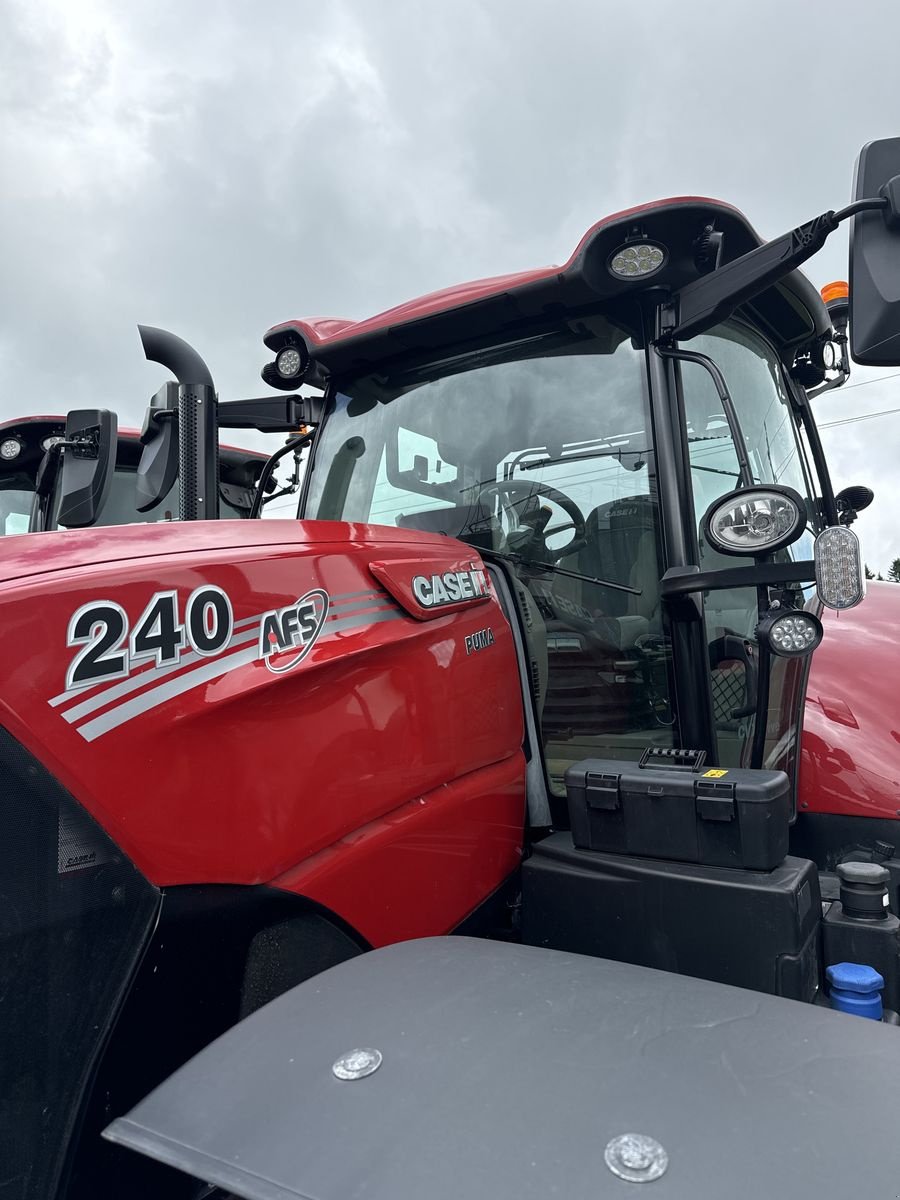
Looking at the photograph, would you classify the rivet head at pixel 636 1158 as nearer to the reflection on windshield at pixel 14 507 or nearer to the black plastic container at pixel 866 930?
the black plastic container at pixel 866 930

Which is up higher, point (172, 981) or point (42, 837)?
point (42, 837)

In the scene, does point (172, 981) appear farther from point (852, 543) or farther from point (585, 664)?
point (852, 543)

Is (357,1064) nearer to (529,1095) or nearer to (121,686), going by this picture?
(529,1095)

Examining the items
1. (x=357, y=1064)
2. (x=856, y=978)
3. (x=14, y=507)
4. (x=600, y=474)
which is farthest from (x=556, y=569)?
(x=14, y=507)

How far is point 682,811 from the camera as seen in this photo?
1635 millimetres

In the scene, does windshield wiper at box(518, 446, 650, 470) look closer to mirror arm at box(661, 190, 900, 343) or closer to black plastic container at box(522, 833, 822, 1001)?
mirror arm at box(661, 190, 900, 343)

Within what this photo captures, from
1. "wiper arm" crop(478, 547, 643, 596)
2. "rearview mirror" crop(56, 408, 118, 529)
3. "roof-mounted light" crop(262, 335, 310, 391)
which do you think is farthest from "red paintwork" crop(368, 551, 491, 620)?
"roof-mounted light" crop(262, 335, 310, 391)

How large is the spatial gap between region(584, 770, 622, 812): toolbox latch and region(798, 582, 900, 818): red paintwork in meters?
0.96

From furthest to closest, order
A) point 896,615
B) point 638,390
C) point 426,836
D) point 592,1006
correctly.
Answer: point 896,615 < point 638,390 < point 426,836 < point 592,1006

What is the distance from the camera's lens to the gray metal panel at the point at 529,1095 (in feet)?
2.49

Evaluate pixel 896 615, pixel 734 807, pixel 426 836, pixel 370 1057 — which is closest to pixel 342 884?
pixel 426 836

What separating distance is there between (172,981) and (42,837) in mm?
264

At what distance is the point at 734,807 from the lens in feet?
5.19

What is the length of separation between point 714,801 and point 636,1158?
91 cm
